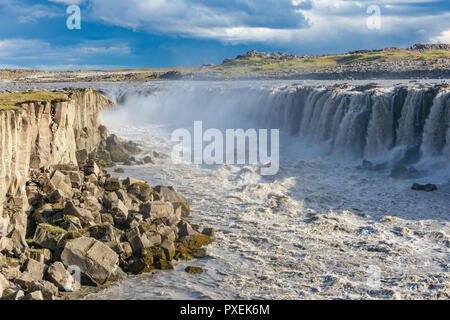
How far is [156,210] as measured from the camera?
2092 cm

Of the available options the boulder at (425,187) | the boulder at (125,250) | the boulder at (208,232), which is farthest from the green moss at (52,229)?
the boulder at (425,187)

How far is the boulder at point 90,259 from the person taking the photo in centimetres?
1588

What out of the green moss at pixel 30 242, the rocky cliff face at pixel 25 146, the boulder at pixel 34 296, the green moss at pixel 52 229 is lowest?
the boulder at pixel 34 296

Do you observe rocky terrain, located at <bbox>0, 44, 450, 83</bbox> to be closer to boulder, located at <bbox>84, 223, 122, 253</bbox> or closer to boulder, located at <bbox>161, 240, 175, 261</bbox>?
boulder, located at <bbox>161, 240, 175, 261</bbox>

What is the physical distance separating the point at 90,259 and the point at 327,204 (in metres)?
13.5

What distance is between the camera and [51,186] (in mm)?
20844

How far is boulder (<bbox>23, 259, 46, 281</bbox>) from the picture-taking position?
14820mm

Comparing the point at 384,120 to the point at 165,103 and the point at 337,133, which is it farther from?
the point at 165,103

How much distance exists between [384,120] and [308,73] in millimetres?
67314

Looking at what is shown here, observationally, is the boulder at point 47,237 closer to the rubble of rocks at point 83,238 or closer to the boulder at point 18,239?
the rubble of rocks at point 83,238

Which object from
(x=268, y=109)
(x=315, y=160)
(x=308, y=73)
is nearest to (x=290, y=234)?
(x=315, y=160)

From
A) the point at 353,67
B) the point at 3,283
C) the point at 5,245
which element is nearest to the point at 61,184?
the point at 5,245

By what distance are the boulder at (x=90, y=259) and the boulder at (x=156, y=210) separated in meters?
4.23
